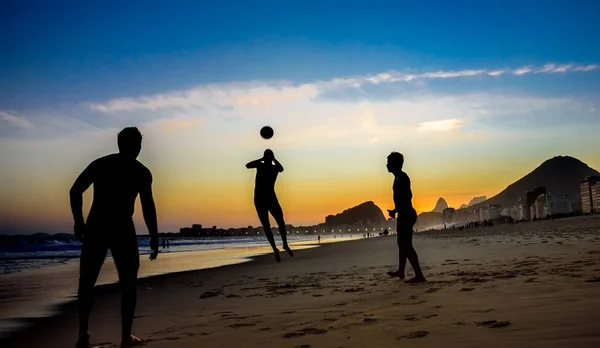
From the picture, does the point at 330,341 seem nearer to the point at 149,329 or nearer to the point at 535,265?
the point at 149,329

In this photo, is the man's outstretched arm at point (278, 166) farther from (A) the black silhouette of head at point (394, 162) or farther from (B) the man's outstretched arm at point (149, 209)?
(A) the black silhouette of head at point (394, 162)

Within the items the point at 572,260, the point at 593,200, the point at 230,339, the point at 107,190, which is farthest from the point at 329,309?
the point at 593,200

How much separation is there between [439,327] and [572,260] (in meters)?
6.98

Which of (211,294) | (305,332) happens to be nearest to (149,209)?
(305,332)

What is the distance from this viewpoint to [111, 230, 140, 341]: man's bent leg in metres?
5.14

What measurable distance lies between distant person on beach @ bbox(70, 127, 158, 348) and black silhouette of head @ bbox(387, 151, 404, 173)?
5727 millimetres

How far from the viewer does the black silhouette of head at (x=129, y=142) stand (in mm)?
5238

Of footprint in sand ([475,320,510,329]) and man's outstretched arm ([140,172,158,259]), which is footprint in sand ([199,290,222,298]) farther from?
footprint in sand ([475,320,510,329])

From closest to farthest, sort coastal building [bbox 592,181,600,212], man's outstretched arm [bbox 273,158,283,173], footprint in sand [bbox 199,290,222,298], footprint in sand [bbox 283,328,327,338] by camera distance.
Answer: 1. footprint in sand [bbox 283,328,327,338]
2. man's outstretched arm [bbox 273,158,283,173]
3. footprint in sand [bbox 199,290,222,298]
4. coastal building [bbox 592,181,600,212]

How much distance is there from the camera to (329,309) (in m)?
6.46

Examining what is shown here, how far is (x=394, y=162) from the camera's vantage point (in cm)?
966

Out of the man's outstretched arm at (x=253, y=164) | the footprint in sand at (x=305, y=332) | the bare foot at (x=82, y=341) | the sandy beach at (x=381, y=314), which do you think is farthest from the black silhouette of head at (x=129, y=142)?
the footprint in sand at (x=305, y=332)

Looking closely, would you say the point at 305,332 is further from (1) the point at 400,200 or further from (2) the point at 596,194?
(2) the point at 596,194

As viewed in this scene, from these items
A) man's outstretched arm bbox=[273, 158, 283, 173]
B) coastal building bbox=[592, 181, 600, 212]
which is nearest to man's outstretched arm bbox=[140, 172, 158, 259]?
man's outstretched arm bbox=[273, 158, 283, 173]
